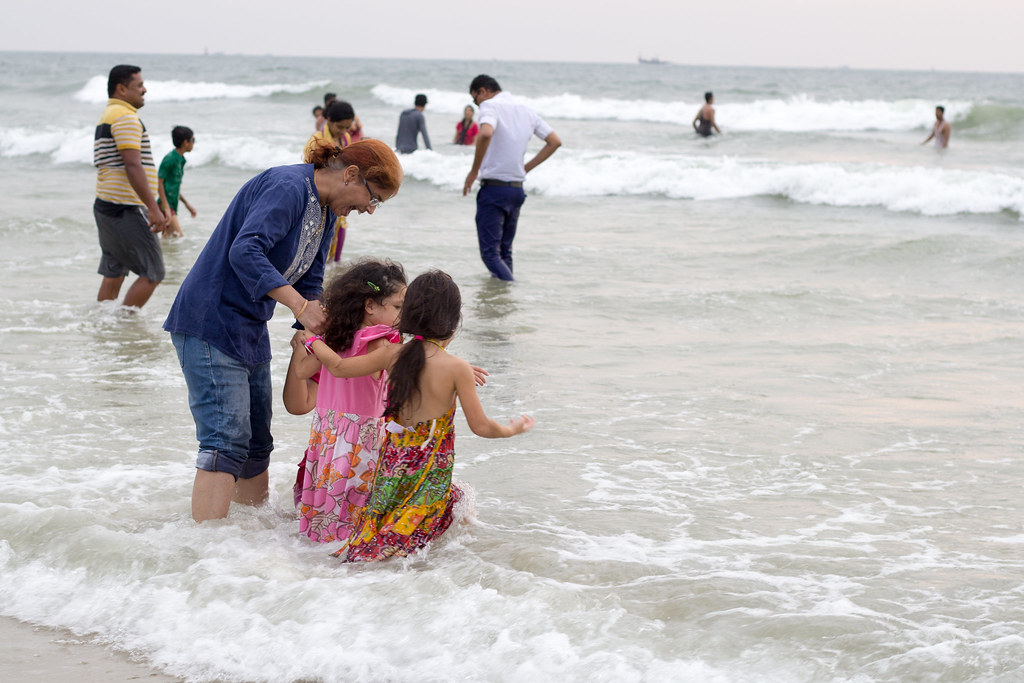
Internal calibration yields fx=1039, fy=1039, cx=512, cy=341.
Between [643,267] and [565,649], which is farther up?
[643,267]

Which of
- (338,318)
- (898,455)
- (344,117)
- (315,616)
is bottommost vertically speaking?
(315,616)

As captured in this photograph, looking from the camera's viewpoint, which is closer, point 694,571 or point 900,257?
point 694,571

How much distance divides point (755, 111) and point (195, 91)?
25106 millimetres

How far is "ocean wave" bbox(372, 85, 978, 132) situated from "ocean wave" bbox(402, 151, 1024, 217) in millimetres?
17409

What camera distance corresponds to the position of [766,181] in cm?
1780

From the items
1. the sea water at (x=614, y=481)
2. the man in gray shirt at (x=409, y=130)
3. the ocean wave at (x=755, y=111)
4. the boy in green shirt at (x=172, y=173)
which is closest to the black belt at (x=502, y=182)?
the sea water at (x=614, y=481)

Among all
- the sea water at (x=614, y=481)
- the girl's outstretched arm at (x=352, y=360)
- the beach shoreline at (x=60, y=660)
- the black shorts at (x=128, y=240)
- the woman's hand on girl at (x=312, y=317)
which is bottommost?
the beach shoreline at (x=60, y=660)

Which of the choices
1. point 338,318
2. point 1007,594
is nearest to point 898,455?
point 1007,594

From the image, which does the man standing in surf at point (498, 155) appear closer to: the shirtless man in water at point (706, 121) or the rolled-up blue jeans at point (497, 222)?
the rolled-up blue jeans at point (497, 222)

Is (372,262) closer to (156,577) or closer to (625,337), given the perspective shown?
(156,577)

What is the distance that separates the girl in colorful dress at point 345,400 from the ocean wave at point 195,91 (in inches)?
1579

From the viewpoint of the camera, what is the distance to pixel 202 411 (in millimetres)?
3766

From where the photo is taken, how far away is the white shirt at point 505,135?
895 centimetres

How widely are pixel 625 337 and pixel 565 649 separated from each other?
4.64 meters
